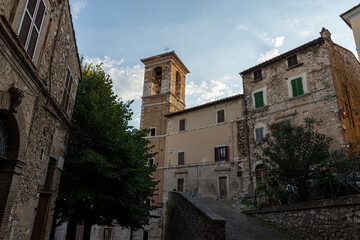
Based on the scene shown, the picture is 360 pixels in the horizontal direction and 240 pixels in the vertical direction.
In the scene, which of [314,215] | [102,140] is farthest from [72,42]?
[314,215]

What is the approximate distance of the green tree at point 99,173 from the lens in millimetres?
8315

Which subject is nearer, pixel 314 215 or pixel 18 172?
pixel 18 172

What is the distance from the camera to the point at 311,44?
1670 centimetres

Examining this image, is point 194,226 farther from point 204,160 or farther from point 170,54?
point 170,54

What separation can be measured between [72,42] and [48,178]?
4.38 m

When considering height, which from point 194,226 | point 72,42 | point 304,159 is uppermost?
point 72,42

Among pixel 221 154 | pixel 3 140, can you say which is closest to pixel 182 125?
pixel 221 154

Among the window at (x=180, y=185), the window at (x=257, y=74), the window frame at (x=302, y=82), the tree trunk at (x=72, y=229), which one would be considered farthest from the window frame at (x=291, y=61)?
the tree trunk at (x=72, y=229)

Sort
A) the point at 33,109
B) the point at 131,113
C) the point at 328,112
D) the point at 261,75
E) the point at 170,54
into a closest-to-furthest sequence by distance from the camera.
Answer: the point at 33,109 → the point at 131,113 → the point at 328,112 → the point at 261,75 → the point at 170,54

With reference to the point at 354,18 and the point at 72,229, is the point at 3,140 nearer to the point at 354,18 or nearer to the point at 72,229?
the point at 72,229

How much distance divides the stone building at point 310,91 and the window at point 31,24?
49.2ft

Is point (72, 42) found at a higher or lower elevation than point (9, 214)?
higher

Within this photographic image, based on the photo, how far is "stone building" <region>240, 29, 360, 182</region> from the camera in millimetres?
14992

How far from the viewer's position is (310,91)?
53.1ft
